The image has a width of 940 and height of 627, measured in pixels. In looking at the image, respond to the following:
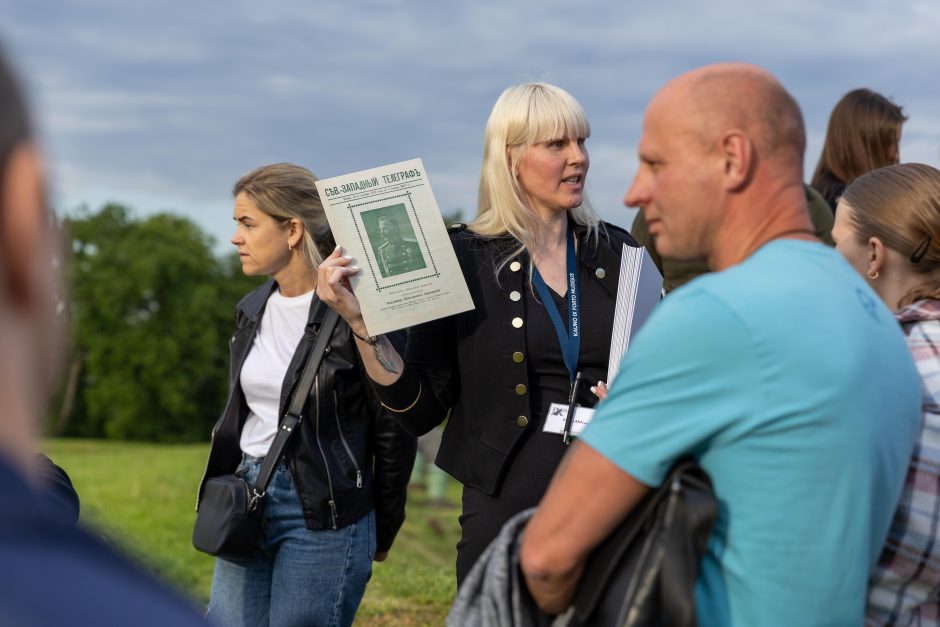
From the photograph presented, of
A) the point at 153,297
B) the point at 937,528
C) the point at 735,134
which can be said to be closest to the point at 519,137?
the point at 735,134

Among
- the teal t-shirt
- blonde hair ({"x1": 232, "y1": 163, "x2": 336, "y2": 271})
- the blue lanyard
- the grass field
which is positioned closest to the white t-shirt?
blonde hair ({"x1": 232, "y1": 163, "x2": 336, "y2": 271})

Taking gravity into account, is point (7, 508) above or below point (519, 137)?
below

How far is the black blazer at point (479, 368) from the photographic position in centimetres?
399

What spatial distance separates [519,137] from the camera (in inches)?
166

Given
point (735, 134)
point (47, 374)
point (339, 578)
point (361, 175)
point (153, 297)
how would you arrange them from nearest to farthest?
point (47, 374) → point (735, 134) → point (361, 175) → point (339, 578) → point (153, 297)

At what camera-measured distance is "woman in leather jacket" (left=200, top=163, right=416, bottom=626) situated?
4645 mm

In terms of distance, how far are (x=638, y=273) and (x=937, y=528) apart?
6.11 feet

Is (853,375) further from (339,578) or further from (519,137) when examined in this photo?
(339,578)

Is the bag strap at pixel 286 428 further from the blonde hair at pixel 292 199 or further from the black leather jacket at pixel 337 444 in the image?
the blonde hair at pixel 292 199

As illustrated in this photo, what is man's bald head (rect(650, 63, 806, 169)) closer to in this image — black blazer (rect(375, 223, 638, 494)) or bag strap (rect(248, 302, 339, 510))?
black blazer (rect(375, 223, 638, 494))

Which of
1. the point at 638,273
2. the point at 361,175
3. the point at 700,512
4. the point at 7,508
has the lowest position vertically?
the point at 700,512

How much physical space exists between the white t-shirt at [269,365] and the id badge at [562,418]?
4.51 ft

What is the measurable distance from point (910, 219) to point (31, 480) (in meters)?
2.75

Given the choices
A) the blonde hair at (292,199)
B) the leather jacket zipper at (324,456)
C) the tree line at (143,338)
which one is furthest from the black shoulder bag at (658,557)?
the tree line at (143,338)
